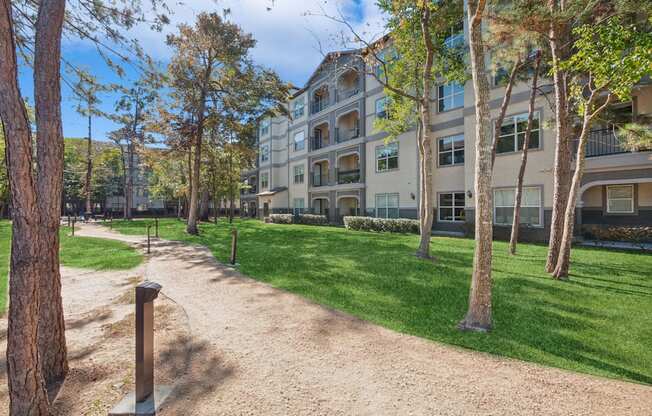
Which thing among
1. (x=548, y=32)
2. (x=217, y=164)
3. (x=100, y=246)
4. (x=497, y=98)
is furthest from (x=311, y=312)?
(x=217, y=164)

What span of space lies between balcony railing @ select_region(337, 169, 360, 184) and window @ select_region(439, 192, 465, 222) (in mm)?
7786

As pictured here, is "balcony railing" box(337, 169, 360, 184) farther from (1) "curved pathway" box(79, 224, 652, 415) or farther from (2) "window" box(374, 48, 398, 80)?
(1) "curved pathway" box(79, 224, 652, 415)

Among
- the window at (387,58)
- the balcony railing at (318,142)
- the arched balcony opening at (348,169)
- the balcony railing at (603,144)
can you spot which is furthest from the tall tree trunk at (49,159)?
the balcony railing at (318,142)

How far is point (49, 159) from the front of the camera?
3.17 m

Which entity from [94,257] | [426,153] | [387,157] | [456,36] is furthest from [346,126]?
[94,257]

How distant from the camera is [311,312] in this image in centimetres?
552

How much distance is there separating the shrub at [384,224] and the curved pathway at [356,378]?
46.9 feet

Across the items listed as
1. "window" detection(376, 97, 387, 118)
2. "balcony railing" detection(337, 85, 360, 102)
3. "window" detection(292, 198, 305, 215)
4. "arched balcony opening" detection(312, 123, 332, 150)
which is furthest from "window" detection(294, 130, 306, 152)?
"window" detection(376, 97, 387, 118)

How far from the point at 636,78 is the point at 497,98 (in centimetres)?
1108

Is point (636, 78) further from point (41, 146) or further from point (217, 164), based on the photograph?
point (217, 164)

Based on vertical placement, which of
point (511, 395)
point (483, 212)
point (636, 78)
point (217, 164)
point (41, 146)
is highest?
point (217, 164)

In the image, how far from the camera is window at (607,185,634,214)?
1381cm

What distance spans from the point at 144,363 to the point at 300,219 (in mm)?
26062

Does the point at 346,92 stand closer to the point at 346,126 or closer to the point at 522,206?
the point at 346,126
